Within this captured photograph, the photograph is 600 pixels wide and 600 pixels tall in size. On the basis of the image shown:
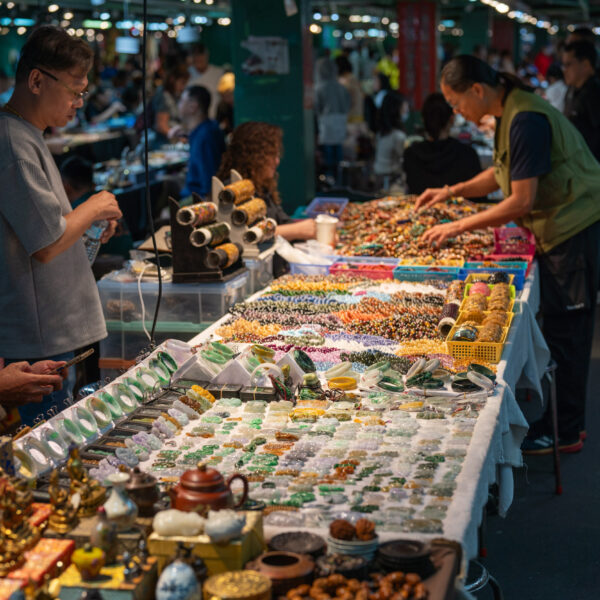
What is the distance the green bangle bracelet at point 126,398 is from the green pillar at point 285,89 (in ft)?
14.8

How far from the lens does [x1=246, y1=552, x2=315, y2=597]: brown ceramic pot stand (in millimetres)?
1817

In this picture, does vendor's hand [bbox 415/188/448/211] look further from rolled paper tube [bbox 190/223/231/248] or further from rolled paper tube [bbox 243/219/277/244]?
rolled paper tube [bbox 190/223/231/248]

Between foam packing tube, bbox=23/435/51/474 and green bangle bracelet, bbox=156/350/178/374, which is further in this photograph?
green bangle bracelet, bbox=156/350/178/374

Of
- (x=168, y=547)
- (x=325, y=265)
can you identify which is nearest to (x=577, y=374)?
(x=325, y=265)

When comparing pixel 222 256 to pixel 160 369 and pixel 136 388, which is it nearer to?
pixel 160 369

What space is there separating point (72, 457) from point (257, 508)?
17.6 inches

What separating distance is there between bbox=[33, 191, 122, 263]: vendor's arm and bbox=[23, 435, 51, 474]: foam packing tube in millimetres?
832

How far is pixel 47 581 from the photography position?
1.77m

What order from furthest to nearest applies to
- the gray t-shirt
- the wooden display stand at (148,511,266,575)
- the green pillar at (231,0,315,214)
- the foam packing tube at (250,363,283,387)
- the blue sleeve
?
the green pillar at (231,0,315,214) < the blue sleeve < the foam packing tube at (250,363,283,387) < the gray t-shirt < the wooden display stand at (148,511,266,575)

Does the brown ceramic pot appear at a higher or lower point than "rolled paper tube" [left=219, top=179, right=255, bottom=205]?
lower

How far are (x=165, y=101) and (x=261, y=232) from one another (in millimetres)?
7694

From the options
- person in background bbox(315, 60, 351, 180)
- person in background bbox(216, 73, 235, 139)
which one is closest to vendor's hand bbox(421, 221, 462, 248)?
person in background bbox(216, 73, 235, 139)

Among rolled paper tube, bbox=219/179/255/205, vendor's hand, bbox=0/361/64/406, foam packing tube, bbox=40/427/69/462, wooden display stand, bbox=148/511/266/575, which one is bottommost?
wooden display stand, bbox=148/511/266/575

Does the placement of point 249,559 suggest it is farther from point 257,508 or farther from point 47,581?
point 47,581
